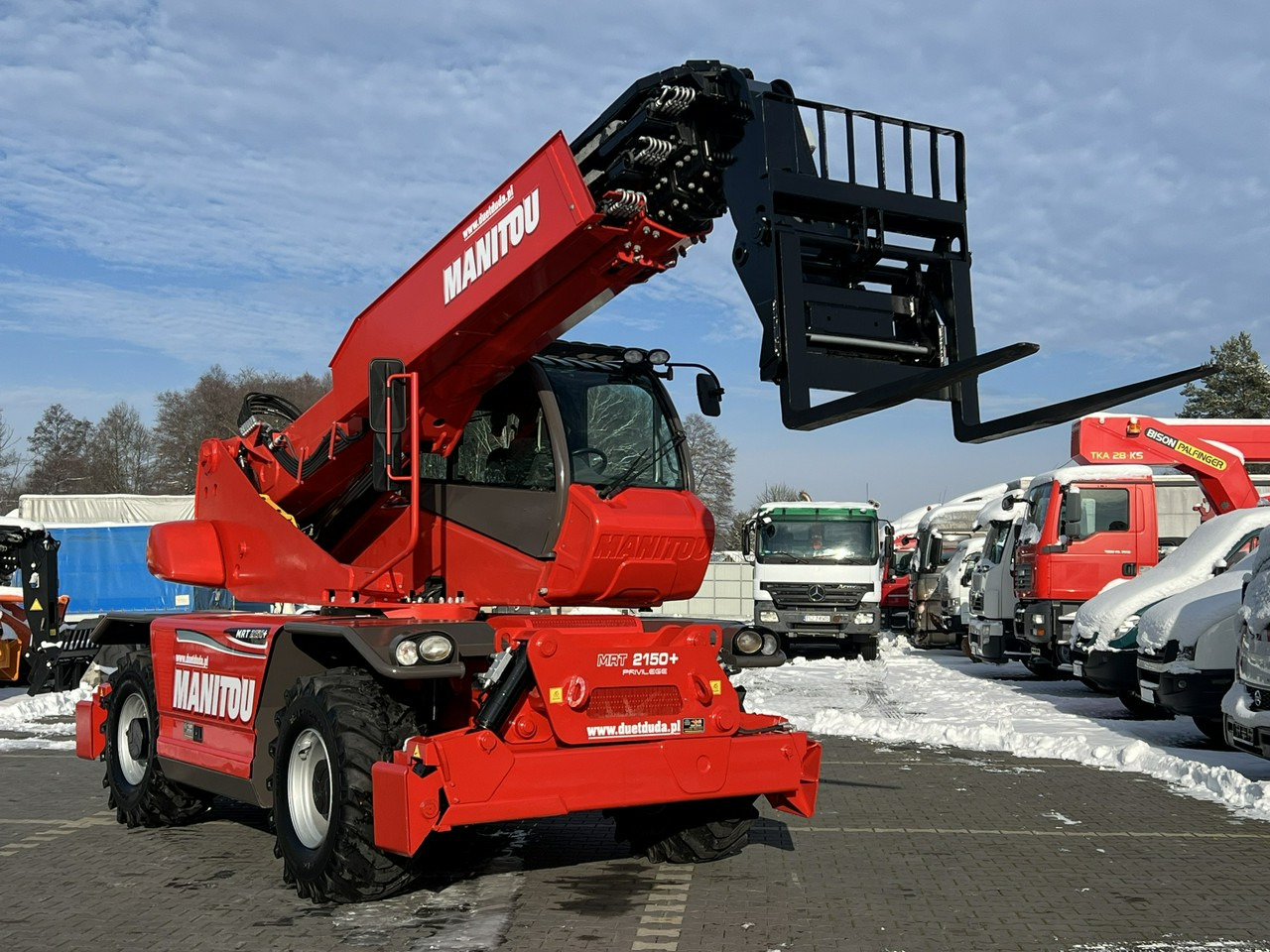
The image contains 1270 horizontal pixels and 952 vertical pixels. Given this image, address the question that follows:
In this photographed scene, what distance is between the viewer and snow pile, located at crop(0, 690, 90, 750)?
13625 millimetres

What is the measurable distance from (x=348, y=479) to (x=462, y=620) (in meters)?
1.63

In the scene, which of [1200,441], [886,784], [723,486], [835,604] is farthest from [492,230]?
[723,486]

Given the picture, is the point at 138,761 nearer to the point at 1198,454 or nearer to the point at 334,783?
the point at 334,783

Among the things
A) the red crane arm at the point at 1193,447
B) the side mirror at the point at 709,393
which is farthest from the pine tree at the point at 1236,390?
the side mirror at the point at 709,393

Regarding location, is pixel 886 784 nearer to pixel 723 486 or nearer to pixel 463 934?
pixel 463 934

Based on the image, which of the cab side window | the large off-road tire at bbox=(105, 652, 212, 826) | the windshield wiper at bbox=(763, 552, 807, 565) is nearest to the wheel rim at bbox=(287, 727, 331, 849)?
the cab side window

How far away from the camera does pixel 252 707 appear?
7.70 metres

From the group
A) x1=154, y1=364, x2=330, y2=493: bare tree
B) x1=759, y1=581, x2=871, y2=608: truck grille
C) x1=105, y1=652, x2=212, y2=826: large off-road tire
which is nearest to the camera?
x1=105, y1=652, x2=212, y2=826: large off-road tire

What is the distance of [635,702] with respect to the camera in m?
6.89

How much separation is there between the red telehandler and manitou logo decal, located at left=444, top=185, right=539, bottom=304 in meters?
0.02

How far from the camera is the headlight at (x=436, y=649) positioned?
646 centimetres

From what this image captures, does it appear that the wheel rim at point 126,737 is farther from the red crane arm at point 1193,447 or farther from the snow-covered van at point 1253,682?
the red crane arm at point 1193,447

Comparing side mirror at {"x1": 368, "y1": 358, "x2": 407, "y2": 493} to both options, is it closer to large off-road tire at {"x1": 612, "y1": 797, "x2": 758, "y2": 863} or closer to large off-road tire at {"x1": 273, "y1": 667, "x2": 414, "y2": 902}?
large off-road tire at {"x1": 273, "y1": 667, "x2": 414, "y2": 902}

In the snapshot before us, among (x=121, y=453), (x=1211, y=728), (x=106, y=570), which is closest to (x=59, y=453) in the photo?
(x=121, y=453)
